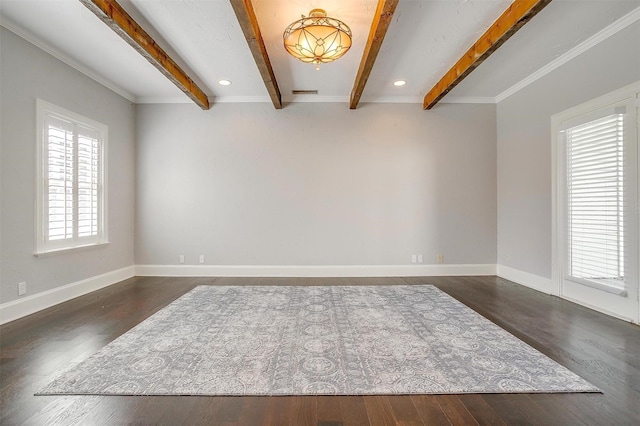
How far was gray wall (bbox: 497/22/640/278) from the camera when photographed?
2965 millimetres

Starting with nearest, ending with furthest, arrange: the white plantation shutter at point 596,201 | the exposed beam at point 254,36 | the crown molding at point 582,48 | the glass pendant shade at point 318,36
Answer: the exposed beam at point 254,36
the glass pendant shade at point 318,36
the crown molding at point 582,48
the white plantation shutter at point 596,201

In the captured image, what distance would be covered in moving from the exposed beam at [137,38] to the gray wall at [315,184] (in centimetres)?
103

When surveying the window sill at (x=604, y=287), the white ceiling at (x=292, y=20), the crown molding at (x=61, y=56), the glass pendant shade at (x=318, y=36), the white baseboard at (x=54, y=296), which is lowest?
the white baseboard at (x=54, y=296)

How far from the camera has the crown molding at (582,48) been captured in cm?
278

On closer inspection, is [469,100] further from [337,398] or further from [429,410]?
[337,398]

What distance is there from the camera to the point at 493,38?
9.53 ft

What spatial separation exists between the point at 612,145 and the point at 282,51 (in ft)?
12.4

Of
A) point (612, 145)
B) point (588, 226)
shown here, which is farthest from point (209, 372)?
point (612, 145)

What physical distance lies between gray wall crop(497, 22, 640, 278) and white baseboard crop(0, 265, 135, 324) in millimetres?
6216

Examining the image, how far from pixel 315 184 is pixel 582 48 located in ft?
12.3

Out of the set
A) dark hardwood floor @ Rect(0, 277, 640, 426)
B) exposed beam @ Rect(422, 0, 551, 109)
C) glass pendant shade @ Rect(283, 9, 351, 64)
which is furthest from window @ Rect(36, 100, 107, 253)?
exposed beam @ Rect(422, 0, 551, 109)

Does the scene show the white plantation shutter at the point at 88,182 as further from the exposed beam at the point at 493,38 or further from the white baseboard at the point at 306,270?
the exposed beam at the point at 493,38

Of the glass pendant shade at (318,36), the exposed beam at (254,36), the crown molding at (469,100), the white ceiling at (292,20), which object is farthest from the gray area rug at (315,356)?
the crown molding at (469,100)

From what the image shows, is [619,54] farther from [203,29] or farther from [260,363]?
[260,363]
